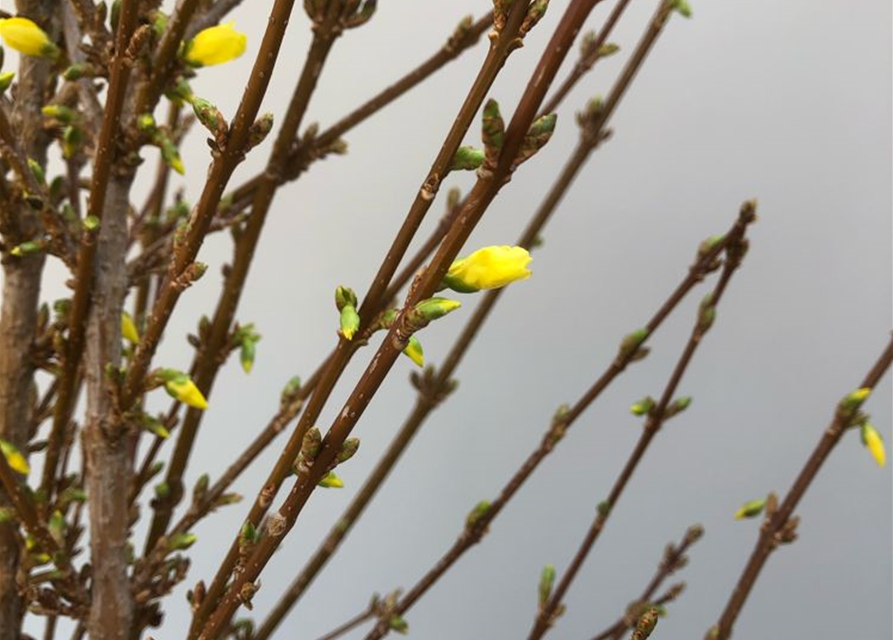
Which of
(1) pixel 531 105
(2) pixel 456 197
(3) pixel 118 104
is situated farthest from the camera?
(2) pixel 456 197

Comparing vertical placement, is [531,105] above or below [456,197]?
below

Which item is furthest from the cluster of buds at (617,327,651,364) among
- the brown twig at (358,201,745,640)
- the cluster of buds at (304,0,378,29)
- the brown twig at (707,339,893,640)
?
the cluster of buds at (304,0,378,29)

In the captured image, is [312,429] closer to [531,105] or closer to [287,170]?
[531,105]

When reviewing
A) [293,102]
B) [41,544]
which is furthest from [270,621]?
[293,102]

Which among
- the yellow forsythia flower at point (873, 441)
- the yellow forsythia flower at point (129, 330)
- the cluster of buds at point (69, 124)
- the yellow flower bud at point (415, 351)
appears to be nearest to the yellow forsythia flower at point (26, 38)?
the cluster of buds at point (69, 124)

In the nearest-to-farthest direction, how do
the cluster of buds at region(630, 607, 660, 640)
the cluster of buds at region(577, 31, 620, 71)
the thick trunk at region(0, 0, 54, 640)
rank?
the cluster of buds at region(630, 607, 660, 640) < the thick trunk at region(0, 0, 54, 640) < the cluster of buds at region(577, 31, 620, 71)

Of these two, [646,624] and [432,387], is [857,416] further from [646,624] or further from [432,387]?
[646,624]

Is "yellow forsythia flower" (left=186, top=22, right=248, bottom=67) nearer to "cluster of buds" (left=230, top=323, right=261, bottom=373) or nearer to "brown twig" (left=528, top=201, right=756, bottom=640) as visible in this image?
"cluster of buds" (left=230, top=323, right=261, bottom=373)
